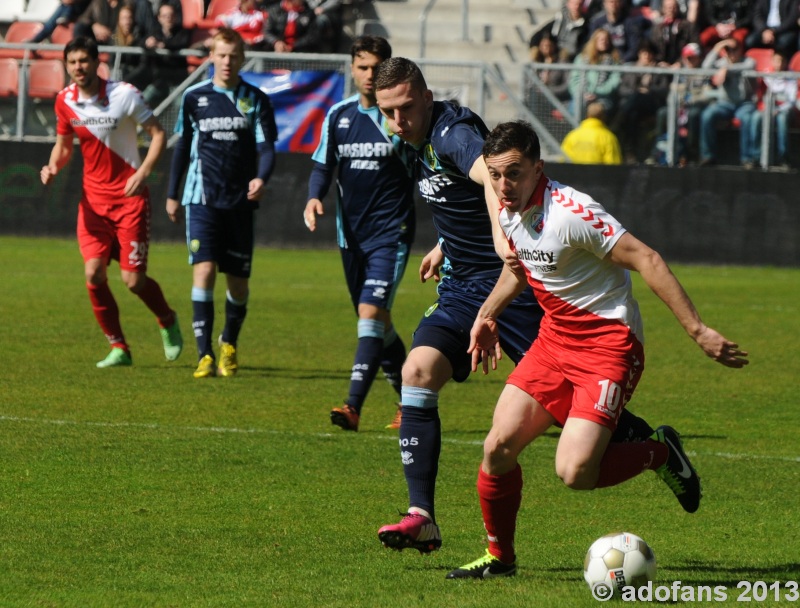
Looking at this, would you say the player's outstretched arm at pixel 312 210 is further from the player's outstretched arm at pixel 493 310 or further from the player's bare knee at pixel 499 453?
the player's bare knee at pixel 499 453

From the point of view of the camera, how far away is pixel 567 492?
7.05 metres

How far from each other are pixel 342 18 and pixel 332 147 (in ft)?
51.8

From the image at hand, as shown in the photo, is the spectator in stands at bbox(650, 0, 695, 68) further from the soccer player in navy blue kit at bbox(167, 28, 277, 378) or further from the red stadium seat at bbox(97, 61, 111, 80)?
the soccer player in navy blue kit at bbox(167, 28, 277, 378)

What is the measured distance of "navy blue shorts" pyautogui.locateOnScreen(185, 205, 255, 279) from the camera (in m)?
10.7

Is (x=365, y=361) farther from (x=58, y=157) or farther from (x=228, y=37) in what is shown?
(x=58, y=157)

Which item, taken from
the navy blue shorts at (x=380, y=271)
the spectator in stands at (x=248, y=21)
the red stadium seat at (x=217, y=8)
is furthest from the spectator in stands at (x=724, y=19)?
the navy blue shorts at (x=380, y=271)

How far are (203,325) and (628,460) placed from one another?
5.68 m

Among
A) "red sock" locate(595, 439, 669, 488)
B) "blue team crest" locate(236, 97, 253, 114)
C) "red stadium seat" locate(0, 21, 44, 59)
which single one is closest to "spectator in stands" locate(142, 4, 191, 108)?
"red stadium seat" locate(0, 21, 44, 59)

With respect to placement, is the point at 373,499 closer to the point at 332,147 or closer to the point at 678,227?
the point at 332,147

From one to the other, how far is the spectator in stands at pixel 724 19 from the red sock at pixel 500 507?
17.9m

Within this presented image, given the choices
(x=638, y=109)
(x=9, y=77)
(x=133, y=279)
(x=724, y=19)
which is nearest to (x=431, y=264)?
(x=133, y=279)

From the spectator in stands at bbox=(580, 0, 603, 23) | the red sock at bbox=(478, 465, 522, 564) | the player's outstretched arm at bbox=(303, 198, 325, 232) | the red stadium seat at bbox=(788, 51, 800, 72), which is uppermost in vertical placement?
the spectator in stands at bbox=(580, 0, 603, 23)

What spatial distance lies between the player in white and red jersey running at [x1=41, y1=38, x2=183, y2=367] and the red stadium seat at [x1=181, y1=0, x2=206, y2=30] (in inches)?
527

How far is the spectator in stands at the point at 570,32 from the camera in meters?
22.0
